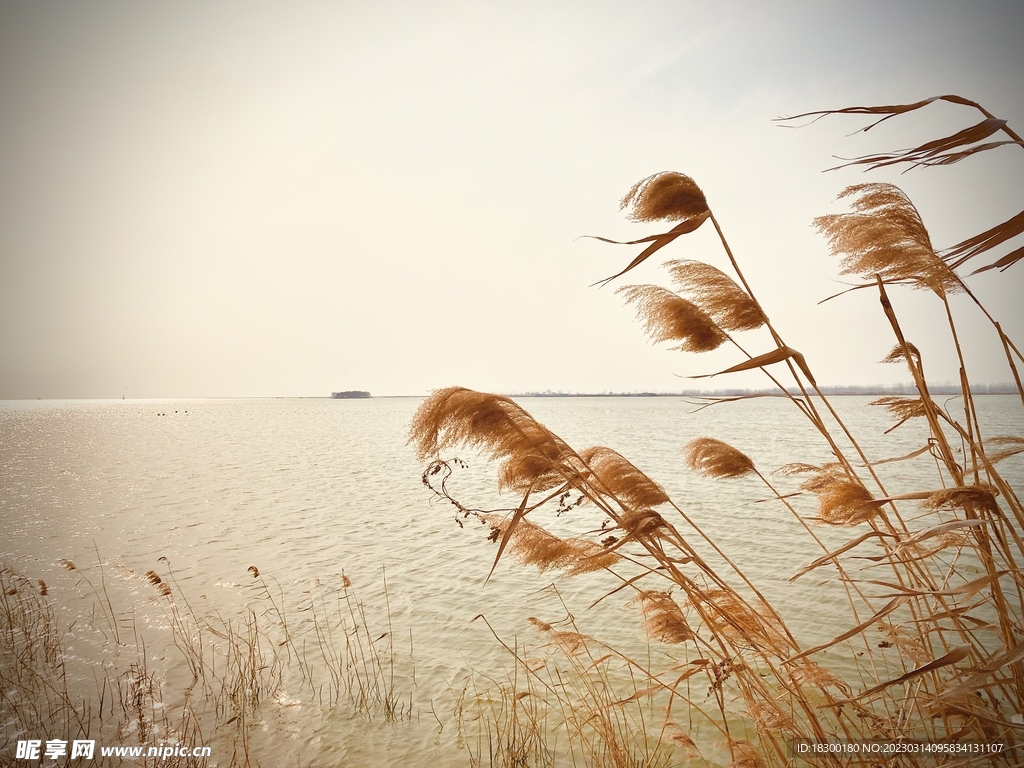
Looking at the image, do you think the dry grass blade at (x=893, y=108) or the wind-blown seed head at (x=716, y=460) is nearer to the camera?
the dry grass blade at (x=893, y=108)

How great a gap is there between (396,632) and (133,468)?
2323cm

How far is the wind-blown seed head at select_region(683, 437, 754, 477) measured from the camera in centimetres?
260

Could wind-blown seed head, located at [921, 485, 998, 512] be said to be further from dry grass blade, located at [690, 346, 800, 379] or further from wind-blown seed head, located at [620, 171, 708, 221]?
wind-blown seed head, located at [620, 171, 708, 221]

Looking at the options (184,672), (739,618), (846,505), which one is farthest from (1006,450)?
(184,672)

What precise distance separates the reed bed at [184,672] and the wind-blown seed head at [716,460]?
12.3ft

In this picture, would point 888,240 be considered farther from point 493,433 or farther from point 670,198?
point 493,433

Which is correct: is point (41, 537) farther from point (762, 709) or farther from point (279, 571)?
point (762, 709)

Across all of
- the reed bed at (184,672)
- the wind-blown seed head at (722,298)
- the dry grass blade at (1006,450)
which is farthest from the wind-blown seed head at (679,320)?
the reed bed at (184,672)

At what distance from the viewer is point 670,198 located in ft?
7.43

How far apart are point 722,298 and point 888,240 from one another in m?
0.72

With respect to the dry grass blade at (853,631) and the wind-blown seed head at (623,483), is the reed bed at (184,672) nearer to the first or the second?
the wind-blown seed head at (623,483)

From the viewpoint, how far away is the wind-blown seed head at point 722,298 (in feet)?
7.66

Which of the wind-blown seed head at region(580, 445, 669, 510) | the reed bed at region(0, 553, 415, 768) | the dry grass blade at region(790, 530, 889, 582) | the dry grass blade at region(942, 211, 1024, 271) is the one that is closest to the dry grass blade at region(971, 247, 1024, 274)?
the dry grass blade at region(942, 211, 1024, 271)

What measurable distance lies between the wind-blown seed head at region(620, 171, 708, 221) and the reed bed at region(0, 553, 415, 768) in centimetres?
444
